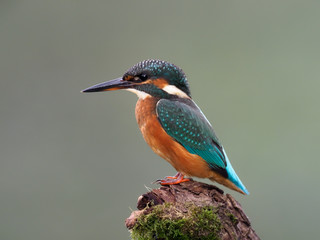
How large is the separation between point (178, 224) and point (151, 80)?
121cm

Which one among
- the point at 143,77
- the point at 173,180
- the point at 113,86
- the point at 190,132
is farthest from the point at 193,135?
the point at 113,86

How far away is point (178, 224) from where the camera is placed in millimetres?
2385

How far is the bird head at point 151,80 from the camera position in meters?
3.19

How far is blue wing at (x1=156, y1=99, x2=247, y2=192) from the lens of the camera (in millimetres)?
3053

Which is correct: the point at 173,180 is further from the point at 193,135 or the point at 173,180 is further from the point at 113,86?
the point at 113,86

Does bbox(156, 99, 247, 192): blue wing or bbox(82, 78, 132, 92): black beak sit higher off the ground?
bbox(82, 78, 132, 92): black beak

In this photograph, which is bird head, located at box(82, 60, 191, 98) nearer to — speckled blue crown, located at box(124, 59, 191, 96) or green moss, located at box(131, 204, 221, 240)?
speckled blue crown, located at box(124, 59, 191, 96)

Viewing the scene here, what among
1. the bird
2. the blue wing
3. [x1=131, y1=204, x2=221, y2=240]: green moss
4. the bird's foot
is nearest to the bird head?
the bird

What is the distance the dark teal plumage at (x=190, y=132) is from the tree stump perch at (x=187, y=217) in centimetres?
37

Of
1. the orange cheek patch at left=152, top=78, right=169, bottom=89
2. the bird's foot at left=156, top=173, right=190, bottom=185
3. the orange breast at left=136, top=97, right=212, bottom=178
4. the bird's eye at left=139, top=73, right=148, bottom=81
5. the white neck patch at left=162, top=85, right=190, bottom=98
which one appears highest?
the bird's eye at left=139, top=73, right=148, bottom=81

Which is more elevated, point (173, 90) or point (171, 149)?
point (173, 90)

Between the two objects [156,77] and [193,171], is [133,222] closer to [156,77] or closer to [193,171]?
[193,171]

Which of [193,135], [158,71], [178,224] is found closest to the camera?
[178,224]

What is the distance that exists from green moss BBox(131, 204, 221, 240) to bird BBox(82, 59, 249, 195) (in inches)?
21.8
